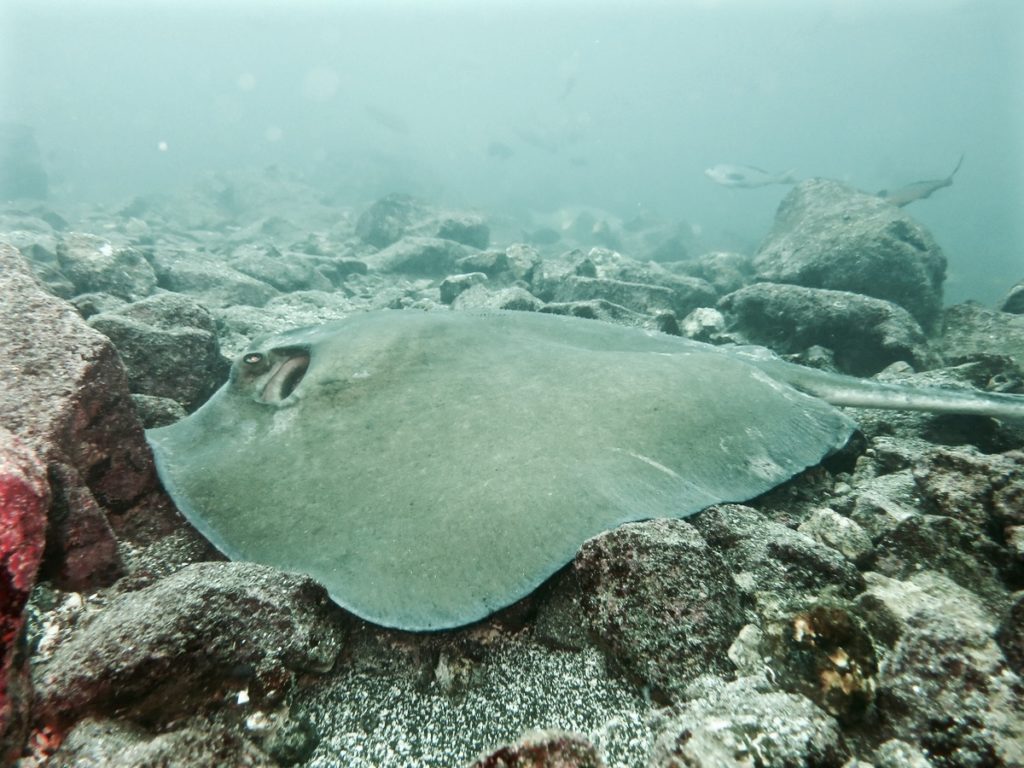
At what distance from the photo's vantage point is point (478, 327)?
3090 mm

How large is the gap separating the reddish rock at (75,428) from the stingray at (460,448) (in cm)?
19

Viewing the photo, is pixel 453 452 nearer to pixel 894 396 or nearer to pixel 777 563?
pixel 777 563

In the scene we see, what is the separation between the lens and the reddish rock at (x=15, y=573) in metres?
0.97

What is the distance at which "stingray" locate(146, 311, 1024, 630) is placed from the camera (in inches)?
61.1

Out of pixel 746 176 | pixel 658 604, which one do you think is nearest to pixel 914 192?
pixel 746 176

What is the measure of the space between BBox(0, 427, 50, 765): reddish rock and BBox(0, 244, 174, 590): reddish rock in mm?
654

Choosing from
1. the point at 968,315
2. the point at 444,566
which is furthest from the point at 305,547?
the point at 968,315

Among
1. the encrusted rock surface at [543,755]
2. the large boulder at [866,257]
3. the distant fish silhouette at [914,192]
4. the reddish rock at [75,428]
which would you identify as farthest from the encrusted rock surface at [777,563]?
the distant fish silhouette at [914,192]

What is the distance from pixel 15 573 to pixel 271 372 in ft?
5.68

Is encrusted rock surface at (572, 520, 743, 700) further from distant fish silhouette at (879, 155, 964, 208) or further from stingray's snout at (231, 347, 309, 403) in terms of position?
distant fish silhouette at (879, 155, 964, 208)

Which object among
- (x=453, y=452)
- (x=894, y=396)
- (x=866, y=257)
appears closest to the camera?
(x=453, y=452)

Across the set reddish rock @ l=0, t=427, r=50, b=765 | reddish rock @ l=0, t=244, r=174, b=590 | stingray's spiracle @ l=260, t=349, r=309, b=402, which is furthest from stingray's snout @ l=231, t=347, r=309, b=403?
reddish rock @ l=0, t=427, r=50, b=765

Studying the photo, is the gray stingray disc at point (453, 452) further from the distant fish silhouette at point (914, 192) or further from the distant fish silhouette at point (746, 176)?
the distant fish silhouette at point (746, 176)

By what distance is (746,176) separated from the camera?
61.2ft
